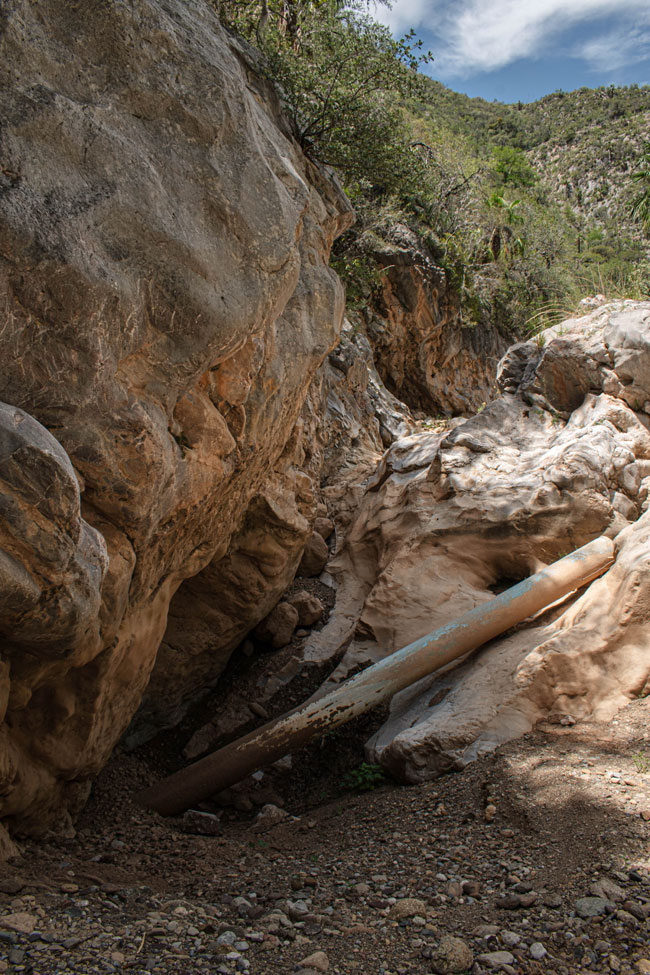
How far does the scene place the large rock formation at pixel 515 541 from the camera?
5.01 metres

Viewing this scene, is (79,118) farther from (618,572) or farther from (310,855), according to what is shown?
(618,572)

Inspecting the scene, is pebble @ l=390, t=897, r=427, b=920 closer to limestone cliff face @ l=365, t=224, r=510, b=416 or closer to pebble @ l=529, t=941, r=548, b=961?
pebble @ l=529, t=941, r=548, b=961

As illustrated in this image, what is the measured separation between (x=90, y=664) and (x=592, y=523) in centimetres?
530

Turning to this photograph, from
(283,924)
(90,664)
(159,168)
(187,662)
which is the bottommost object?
(283,924)

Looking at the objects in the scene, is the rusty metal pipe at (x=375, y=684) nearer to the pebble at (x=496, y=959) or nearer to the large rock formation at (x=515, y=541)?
the large rock formation at (x=515, y=541)

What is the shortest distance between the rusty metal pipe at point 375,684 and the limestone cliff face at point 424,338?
1065 centimetres

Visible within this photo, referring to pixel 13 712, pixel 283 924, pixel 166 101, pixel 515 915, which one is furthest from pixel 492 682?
pixel 166 101

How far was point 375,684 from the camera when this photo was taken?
5.64 m

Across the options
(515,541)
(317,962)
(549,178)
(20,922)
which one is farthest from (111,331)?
(549,178)

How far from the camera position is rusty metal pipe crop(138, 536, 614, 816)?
532 centimetres

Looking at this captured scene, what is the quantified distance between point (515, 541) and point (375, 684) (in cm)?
254

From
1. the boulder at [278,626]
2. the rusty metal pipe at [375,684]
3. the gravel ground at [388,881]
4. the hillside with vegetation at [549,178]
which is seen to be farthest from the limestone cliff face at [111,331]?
the hillside with vegetation at [549,178]

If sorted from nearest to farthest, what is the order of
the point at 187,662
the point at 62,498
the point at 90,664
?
the point at 62,498, the point at 90,664, the point at 187,662

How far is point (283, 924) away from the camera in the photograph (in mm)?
3029
